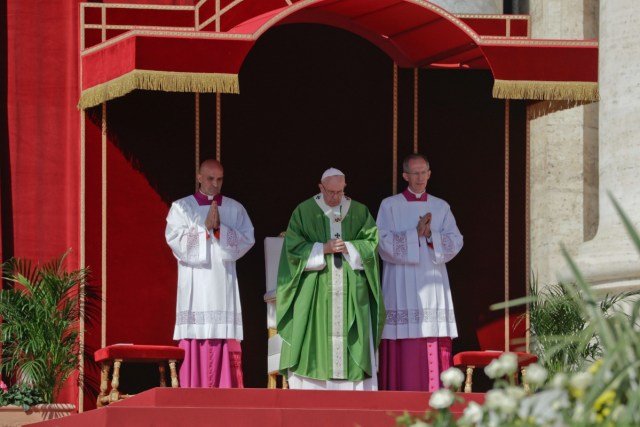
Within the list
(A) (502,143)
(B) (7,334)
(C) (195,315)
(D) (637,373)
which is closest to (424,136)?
(A) (502,143)

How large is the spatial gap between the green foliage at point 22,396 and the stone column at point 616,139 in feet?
16.2

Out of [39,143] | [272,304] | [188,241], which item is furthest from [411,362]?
[39,143]

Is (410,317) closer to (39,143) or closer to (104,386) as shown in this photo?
(104,386)

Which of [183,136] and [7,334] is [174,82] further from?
[7,334]

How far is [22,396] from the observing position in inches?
503

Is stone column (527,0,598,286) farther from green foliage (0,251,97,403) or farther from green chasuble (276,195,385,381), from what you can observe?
green foliage (0,251,97,403)

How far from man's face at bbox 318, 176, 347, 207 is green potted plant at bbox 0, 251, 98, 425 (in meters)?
2.11

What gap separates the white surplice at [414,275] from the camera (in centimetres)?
1310

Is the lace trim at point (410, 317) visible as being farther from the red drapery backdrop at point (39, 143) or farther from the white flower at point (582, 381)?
the white flower at point (582, 381)

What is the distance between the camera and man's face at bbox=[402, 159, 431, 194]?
1324cm

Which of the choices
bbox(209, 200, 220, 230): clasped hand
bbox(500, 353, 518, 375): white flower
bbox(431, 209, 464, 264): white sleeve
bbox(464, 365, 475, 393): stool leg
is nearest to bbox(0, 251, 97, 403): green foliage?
bbox(209, 200, 220, 230): clasped hand

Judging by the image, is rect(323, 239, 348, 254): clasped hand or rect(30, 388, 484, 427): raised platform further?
rect(323, 239, 348, 254): clasped hand

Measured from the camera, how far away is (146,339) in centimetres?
1343

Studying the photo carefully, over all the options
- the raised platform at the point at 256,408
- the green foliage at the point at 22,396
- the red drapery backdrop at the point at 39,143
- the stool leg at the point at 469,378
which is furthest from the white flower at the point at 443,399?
the red drapery backdrop at the point at 39,143
